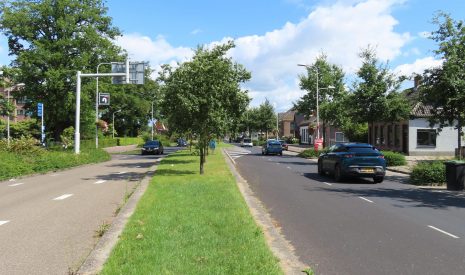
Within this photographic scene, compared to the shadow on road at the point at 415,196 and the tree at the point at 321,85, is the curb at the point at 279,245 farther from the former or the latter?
the tree at the point at 321,85

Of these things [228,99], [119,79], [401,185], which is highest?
[119,79]

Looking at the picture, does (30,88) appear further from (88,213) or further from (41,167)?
(88,213)

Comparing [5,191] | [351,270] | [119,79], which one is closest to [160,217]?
[351,270]

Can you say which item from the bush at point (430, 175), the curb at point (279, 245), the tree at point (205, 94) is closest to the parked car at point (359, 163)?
the bush at point (430, 175)

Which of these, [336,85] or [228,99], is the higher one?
[336,85]

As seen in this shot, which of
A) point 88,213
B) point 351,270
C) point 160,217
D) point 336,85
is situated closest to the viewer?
point 351,270

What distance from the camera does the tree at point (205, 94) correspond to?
18.1 meters

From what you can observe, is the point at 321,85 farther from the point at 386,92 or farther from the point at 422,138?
the point at 386,92

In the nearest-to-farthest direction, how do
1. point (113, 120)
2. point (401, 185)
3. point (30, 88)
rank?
point (401, 185), point (30, 88), point (113, 120)

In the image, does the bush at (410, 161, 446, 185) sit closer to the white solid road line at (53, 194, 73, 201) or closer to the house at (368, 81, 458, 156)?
the white solid road line at (53, 194, 73, 201)

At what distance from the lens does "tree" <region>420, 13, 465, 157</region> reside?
19812 mm

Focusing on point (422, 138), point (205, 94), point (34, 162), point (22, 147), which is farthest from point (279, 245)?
point (422, 138)

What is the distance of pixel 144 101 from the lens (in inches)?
3420

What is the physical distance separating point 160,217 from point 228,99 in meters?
10.2
